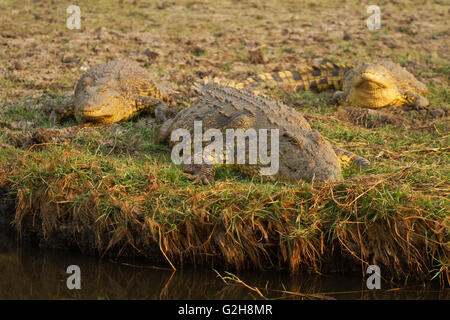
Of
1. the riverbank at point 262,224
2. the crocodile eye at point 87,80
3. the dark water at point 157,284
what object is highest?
the crocodile eye at point 87,80

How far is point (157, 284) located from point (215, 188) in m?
0.99

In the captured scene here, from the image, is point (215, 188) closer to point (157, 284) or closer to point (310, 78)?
point (157, 284)

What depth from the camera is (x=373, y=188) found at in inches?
171

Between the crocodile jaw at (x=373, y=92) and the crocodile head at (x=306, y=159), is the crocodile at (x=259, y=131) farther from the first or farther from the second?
the crocodile jaw at (x=373, y=92)

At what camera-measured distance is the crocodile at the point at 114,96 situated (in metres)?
6.95

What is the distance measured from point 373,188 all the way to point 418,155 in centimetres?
170

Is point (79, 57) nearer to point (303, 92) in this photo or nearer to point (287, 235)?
point (303, 92)

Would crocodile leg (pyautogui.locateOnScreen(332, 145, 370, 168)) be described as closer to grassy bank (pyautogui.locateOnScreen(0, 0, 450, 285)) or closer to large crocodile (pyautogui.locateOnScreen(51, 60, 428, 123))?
grassy bank (pyautogui.locateOnScreen(0, 0, 450, 285))

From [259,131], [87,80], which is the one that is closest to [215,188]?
[259,131]

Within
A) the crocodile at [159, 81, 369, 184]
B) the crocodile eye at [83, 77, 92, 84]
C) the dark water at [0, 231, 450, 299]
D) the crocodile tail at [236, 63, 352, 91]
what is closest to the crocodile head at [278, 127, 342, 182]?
the crocodile at [159, 81, 369, 184]

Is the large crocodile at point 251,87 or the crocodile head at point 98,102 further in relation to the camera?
the large crocodile at point 251,87

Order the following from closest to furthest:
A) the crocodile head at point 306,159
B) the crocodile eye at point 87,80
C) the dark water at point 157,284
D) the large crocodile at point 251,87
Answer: the dark water at point 157,284, the crocodile head at point 306,159, the large crocodile at point 251,87, the crocodile eye at point 87,80

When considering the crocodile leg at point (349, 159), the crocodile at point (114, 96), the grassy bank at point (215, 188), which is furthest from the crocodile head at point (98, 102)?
the crocodile leg at point (349, 159)
